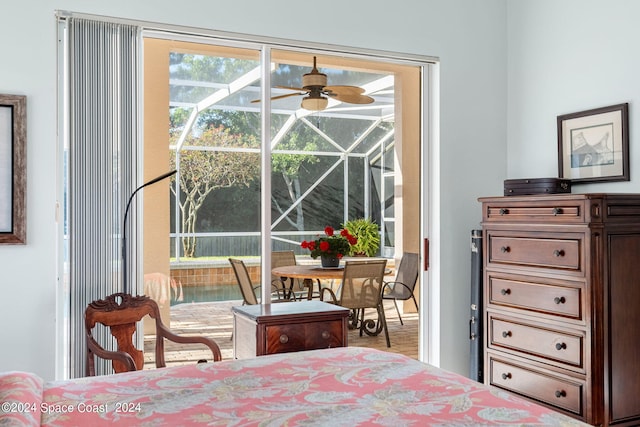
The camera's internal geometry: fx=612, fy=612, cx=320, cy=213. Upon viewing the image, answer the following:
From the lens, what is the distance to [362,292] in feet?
13.7

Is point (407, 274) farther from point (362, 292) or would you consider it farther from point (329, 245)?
point (329, 245)

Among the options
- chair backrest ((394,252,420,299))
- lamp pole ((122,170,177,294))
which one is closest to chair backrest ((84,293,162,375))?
lamp pole ((122,170,177,294))

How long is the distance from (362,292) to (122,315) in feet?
5.38

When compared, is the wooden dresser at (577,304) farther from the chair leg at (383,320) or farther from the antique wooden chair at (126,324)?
the antique wooden chair at (126,324)

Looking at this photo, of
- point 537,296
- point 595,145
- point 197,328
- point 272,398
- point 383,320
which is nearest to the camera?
point 272,398

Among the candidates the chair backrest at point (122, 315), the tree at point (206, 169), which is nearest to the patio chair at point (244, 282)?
the tree at point (206, 169)

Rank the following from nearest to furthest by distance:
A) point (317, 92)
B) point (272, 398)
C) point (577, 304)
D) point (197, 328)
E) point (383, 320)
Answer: point (272, 398) < point (577, 304) < point (197, 328) < point (317, 92) < point (383, 320)

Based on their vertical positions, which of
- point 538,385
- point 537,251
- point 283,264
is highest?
point 537,251

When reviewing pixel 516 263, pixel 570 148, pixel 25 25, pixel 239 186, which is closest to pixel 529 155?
pixel 570 148

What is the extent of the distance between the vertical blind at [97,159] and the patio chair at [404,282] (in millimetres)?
1758

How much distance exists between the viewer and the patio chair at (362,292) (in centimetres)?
412

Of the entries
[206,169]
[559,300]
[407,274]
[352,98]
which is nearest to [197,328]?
[206,169]

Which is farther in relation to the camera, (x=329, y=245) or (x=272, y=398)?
(x=329, y=245)

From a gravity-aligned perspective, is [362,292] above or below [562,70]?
below
